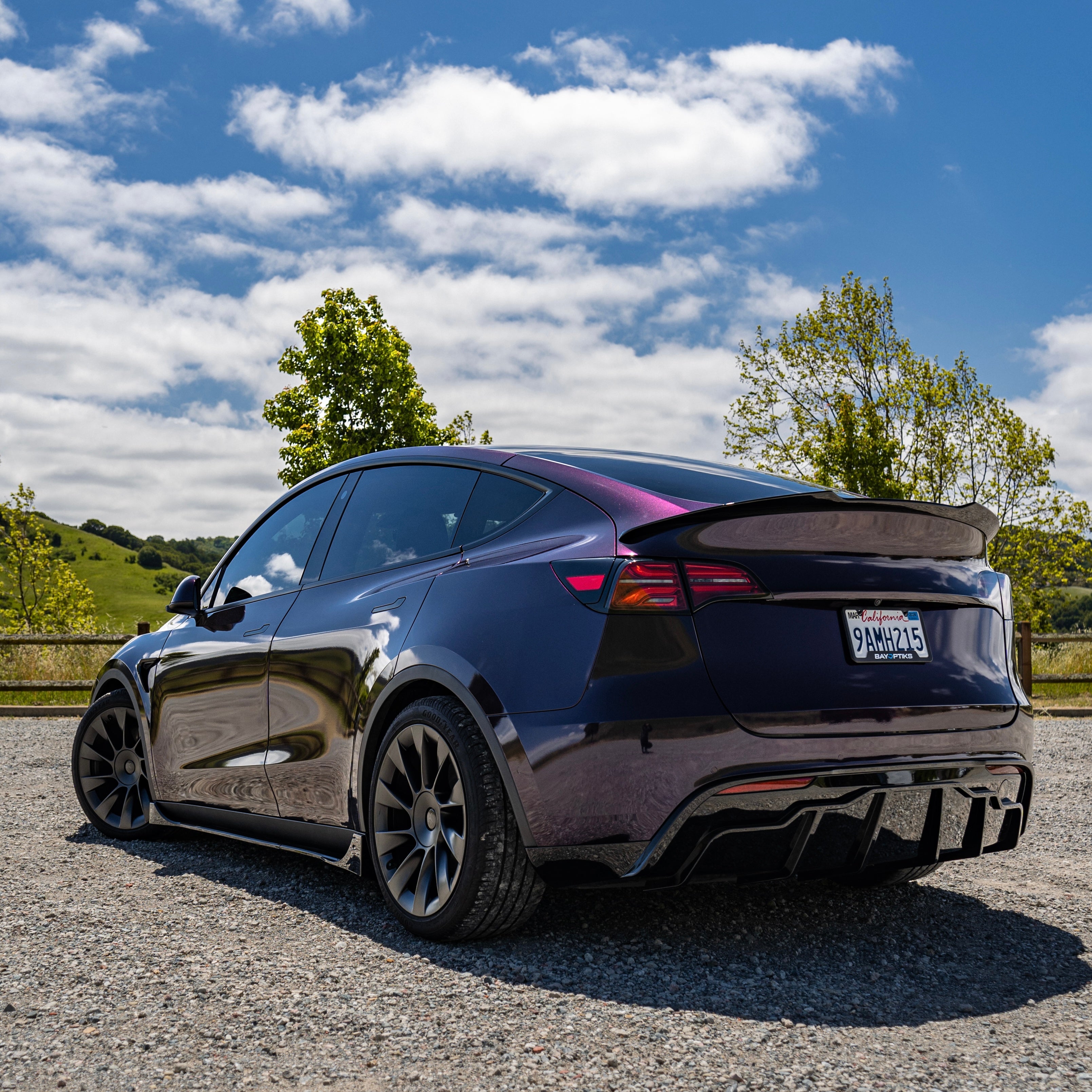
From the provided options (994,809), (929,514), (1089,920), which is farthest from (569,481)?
(1089,920)

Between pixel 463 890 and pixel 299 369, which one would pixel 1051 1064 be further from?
pixel 299 369

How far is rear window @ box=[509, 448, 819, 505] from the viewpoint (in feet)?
11.1

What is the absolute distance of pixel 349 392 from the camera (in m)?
30.9

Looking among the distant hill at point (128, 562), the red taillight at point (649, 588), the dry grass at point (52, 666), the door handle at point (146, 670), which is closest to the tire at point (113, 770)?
the door handle at point (146, 670)

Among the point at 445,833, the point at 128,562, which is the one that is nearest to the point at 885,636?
the point at 445,833

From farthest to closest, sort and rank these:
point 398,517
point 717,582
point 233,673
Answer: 1. point 233,673
2. point 398,517
3. point 717,582

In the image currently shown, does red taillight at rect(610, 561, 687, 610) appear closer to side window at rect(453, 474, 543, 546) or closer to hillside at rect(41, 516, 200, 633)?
side window at rect(453, 474, 543, 546)

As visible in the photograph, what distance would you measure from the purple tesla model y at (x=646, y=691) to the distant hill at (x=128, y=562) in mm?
114857

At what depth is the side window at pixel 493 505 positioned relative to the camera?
357cm

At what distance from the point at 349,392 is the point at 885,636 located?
94.5 feet

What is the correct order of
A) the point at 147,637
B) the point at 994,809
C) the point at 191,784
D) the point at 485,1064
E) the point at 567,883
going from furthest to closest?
the point at 147,637
the point at 191,784
the point at 994,809
the point at 567,883
the point at 485,1064

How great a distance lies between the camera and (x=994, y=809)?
11.1 ft

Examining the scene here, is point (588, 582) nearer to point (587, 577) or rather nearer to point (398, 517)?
point (587, 577)

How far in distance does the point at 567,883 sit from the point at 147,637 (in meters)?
3.27
